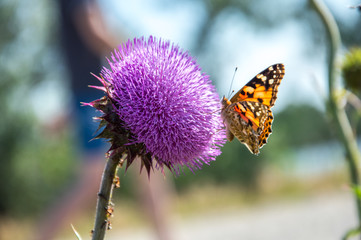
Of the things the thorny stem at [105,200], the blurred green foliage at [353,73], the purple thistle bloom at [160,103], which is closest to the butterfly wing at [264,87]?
the purple thistle bloom at [160,103]

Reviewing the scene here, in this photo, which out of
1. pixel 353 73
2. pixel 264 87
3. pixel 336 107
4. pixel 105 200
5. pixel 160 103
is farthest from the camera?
pixel 353 73

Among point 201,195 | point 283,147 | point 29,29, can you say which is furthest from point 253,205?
point 29,29

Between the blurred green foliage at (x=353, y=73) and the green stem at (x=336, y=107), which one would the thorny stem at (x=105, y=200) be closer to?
the green stem at (x=336, y=107)

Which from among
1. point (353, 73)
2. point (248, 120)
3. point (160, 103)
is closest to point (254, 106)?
point (248, 120)

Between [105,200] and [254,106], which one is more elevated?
[254,106]

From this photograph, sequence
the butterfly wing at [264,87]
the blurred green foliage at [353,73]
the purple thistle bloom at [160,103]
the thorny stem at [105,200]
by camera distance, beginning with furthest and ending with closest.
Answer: the blurred green foliage at [353,73]
the butterfly wing at [264,87]
the purple thistle bloom at [160,103]
the thorny stem at [105,200]

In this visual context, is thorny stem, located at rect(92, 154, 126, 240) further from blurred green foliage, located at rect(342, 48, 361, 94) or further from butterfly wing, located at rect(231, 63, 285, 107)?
blurred green foliage, located at rect(342, 48, 361, 94)

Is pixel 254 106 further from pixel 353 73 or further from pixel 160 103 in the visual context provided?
pixel 353 73
